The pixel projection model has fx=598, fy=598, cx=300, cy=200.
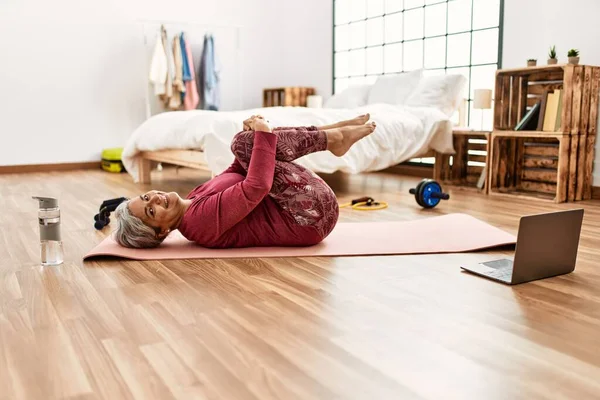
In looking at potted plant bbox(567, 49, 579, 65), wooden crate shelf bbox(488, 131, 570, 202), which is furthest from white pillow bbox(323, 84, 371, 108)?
potted plant bbox(567, 49, 579, 65)

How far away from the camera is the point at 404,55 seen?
5738 millimetres

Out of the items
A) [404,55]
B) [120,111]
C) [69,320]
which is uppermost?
[404,55]

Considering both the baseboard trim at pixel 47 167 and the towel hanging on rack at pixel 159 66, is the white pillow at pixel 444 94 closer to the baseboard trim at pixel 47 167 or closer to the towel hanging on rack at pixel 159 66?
the towel hanging on rack at pixel 159 66

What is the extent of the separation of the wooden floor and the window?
116 inches

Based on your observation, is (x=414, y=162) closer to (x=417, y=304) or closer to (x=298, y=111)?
(x=298, y=111)

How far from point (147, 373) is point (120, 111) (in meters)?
5.47

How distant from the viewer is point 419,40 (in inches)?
219

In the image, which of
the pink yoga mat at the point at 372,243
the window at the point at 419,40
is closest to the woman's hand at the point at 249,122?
the pink yoga mat at the point at 372,243

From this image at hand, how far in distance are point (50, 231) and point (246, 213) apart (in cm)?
71

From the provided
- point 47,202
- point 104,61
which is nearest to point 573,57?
point 47,202

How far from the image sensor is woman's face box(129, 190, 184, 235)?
2162 millimetres

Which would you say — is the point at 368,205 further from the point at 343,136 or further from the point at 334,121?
the point at 343,136

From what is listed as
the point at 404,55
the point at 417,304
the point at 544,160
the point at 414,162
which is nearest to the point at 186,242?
the point at 417,304

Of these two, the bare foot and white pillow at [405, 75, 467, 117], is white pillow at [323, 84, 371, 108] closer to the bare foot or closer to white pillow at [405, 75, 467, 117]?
white pillow at [405, 75, 467, 117]
